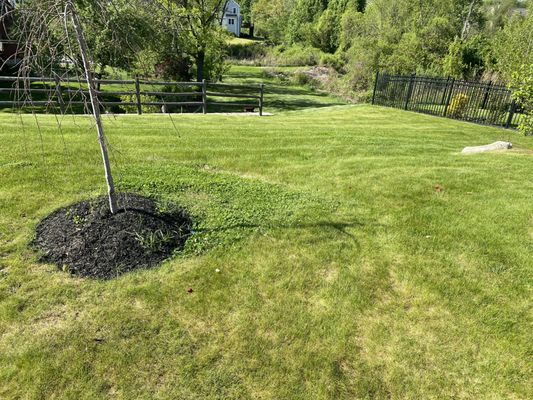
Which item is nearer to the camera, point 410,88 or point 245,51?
point 410,88

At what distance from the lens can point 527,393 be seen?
2594 millimetres

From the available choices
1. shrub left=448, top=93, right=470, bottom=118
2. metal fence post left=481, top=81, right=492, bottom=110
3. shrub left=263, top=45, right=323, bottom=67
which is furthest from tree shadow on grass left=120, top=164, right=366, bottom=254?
shrub left=263, top=45, right=323, bottom=67

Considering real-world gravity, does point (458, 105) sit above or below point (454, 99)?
below

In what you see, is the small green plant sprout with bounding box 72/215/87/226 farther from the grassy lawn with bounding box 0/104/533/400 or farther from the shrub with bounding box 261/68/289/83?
the shrub with bounding box 261/68/289/83

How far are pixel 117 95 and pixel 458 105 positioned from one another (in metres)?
14.3

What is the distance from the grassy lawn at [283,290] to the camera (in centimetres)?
260

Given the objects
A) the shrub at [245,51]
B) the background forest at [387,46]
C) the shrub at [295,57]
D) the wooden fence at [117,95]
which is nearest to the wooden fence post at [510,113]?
the background forest at [387,46]

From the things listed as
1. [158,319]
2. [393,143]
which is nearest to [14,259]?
[158,319]

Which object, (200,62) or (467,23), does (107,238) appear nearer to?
(200,62)

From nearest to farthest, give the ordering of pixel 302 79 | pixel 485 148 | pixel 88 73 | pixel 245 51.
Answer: pixel 88 73
pixel 485 148
pixel 302 79
pixel 245 51

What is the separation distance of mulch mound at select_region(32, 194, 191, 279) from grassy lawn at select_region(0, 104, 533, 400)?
151 millimetres

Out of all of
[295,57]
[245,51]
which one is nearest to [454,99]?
[295,57]

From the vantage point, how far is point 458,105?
44.3 feet

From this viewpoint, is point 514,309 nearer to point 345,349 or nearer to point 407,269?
point 407,269
